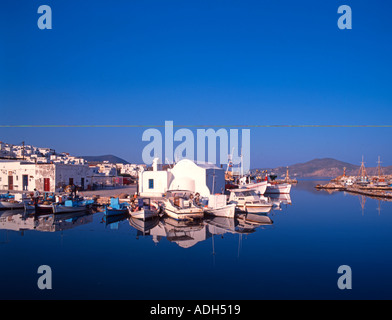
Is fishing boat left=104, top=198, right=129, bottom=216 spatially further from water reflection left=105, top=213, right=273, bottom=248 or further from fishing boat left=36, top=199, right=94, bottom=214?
fishing boat left=36, top=199, right=94, bottom=214

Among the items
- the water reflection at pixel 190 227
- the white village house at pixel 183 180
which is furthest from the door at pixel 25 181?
the water reflection at pixel 190 227

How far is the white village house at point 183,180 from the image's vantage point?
3025 centimetres

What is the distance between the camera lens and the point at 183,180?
30.1 metres

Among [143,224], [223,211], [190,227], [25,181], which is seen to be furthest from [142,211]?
[25,181]

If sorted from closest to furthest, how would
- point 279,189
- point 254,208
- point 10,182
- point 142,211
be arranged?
point 142,211 → point 254,208 → point 10,182 → point 279,189

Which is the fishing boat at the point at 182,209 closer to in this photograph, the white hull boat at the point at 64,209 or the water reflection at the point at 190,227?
the water reflection at the point at 190,227

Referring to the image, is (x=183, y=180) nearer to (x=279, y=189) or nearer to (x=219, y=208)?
(x=219, y=208)

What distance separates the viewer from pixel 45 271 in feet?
38.0

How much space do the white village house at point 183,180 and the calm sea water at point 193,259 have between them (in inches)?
356

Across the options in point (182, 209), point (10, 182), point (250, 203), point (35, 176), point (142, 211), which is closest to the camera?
point (142, 211)

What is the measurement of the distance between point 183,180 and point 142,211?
29.2 ft
